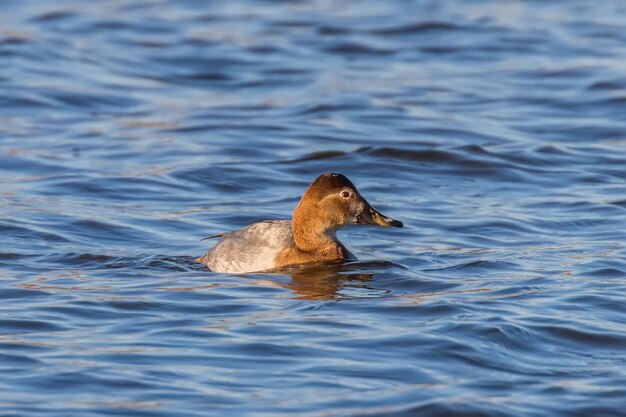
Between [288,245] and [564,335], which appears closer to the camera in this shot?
[564,335]

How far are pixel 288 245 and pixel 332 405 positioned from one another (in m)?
3.96

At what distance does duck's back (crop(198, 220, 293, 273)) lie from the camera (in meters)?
11.7

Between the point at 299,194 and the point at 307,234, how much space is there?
11.0 ft

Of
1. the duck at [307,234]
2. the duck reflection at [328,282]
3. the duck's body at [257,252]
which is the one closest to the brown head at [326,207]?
the duck at [307,234]

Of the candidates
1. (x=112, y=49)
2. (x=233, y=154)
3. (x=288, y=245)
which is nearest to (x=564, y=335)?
(x=288, y=245)

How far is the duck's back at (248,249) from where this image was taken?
38.5 feet

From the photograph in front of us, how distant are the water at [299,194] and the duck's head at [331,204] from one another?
0.45 meters

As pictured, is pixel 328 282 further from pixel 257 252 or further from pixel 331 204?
pixel 331 204

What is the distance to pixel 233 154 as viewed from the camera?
684 inches

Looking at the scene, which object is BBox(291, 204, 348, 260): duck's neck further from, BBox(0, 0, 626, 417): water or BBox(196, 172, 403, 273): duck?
BBox(0, 0, 626, 417): water

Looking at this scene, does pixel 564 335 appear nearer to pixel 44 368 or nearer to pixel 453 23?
pixel 44 368

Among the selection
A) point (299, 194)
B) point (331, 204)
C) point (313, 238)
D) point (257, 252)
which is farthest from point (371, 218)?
point (299, 194)

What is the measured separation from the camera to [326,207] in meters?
12.1

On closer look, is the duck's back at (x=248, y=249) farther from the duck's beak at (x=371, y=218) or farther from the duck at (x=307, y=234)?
the duck's beak at (x=371, y=218)
